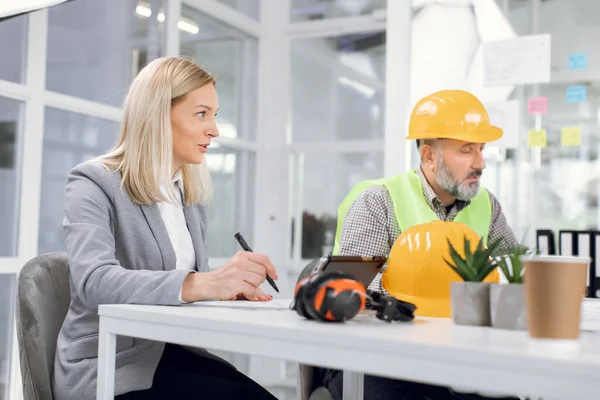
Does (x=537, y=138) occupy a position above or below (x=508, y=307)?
above

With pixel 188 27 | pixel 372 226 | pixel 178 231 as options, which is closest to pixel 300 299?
pixel 178 231

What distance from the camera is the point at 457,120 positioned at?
7.79 ft

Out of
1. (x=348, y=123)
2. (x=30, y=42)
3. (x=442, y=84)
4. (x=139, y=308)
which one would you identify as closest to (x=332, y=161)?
(x=348, y=123)

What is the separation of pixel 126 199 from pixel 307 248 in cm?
314

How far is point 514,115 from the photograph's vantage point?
3.42 metres

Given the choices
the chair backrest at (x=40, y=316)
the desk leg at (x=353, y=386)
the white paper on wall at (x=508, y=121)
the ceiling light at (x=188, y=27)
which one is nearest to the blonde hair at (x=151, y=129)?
the chair backrest at (x=40, y=316)

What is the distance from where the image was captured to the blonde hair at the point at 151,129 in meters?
1.68

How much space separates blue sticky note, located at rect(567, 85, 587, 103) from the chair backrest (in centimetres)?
244

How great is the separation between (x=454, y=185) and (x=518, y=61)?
1262 mm

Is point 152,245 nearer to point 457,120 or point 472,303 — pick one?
point 472,303

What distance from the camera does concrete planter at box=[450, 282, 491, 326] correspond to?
112 cm

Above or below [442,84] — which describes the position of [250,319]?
below

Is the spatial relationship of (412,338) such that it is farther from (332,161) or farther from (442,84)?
(332,161)

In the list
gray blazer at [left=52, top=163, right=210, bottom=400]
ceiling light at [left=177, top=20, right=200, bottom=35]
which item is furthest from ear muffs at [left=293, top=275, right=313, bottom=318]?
ceiling light at [left=177, top=20, right=200, bottom=35]
